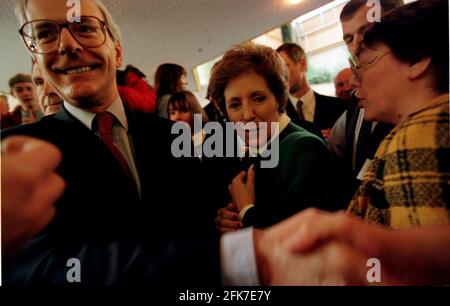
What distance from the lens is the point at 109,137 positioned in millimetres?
524

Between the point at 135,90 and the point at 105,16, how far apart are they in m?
0.16

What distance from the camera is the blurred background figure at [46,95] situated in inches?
23.1

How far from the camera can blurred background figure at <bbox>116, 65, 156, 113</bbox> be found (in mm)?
604

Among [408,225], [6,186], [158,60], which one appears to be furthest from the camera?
[158,60]

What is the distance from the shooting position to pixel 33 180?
1.05ft

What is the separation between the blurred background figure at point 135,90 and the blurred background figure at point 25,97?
7.7 inches

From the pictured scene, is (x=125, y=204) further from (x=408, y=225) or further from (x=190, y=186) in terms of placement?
(x=408, y=225)

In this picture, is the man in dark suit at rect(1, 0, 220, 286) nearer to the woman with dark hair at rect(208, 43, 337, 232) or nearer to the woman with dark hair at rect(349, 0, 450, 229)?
the woman with dark hair at rect(208, 43, 337, 232)

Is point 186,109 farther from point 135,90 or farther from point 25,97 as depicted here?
point 25,97

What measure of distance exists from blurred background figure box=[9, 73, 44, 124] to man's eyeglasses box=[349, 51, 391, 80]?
0.70 metres

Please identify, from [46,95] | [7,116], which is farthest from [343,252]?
[7,116]

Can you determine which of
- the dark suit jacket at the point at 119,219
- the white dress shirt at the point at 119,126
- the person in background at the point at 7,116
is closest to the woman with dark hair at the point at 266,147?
the dark suit jacket at the point at 119,219
